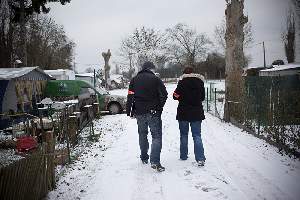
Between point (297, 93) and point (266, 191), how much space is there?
4545 millimetres

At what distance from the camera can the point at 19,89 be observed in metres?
17.2

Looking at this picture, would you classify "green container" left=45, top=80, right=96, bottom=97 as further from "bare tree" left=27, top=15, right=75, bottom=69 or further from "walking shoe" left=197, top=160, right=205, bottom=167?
"bare tree" left=27, top=15, right=75, bottom=69

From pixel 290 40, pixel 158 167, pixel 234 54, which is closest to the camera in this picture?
pixel 158 167

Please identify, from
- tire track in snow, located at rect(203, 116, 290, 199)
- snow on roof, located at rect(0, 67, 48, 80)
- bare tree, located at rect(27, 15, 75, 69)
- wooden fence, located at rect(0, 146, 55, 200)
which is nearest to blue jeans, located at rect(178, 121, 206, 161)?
tire track in snow, located at rect(203, 116, 290, 199)

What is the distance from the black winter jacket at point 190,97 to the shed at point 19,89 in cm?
1147

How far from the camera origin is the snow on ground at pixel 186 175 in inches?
208

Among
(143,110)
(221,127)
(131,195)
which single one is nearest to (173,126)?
(221,127)

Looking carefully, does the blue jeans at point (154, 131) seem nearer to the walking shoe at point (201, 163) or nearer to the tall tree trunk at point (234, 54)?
the walking shoe at point (201, 163)

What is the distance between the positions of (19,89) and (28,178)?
13.5 meters

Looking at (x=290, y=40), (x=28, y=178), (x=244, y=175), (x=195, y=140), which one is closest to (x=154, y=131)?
(x=195, y=140)

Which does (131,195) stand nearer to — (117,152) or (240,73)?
(117,152)

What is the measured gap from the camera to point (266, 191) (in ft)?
17.0

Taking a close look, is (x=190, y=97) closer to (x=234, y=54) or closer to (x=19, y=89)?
(x=234, y=54)

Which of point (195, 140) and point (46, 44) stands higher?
point (46, 44)
